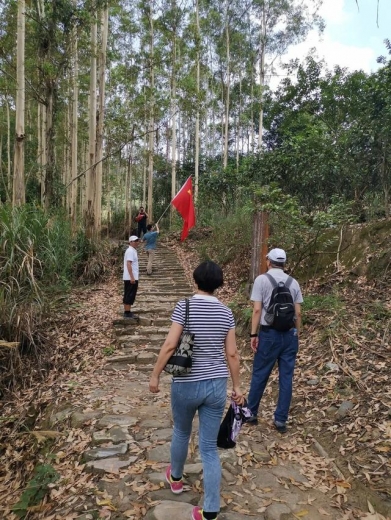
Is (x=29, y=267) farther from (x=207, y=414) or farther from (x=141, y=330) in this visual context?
(x=207, y=414)

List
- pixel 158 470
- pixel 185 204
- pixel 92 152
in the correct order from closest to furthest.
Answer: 1. pixel 158 470
2. pixel 185 204
3. pixel 92 152

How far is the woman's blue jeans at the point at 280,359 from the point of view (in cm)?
326

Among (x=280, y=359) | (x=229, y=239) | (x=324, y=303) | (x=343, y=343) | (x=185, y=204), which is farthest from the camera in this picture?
(x=229, y=239)

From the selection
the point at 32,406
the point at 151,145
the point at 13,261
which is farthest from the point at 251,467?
the point at 151,145

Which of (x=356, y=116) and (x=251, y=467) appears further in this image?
(x=356, y=116)

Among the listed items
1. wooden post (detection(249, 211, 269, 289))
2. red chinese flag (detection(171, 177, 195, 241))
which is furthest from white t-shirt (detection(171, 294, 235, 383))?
red chinese flag (detection(171, 177, 195, 241))

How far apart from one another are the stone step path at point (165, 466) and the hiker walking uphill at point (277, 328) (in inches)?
18.1

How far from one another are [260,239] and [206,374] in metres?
4.40

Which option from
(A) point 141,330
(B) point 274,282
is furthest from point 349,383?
(A) point 141,330

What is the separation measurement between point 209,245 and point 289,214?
5.14m

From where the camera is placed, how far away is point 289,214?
22.1ft

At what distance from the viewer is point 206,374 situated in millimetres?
2104

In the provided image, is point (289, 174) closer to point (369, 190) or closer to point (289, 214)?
point (369, 190)

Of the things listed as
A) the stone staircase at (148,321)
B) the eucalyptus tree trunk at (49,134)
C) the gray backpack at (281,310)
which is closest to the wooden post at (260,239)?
the stone staircase at (148,321)
